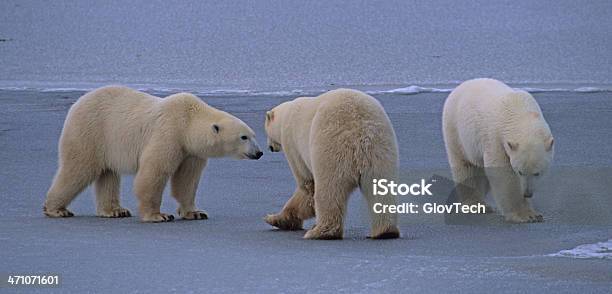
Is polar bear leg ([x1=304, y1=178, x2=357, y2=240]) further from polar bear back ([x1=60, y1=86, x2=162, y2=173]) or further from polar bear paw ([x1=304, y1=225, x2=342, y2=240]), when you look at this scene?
polar bear back ([x1=60, y1=86, x2=162, y2=173])

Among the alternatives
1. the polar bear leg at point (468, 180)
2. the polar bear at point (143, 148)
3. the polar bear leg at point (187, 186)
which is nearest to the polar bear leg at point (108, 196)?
the polar bear at point (143, 148)

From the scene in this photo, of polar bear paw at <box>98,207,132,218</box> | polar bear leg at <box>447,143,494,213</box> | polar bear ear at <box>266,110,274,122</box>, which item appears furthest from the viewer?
polar bear leg at <box>447,143,494,213</box>

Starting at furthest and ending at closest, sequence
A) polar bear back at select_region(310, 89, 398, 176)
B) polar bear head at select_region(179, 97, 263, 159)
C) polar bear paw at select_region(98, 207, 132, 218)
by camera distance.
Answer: polar bear paw at select_region(98, 207, 132, 218)
polar bear head at select_region(179, 97, 263, 159)
polar bear back at select_region(310, 89, 398, 176)

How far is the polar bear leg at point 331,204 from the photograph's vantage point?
13.8ft

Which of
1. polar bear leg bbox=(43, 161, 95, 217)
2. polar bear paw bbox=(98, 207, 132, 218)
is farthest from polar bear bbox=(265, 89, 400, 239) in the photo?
polar bear leg bbox=(43, 161, 95, 217)

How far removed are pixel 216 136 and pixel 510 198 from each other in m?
1.40

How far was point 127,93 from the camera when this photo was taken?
532 cm

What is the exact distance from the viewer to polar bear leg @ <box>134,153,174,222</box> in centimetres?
493

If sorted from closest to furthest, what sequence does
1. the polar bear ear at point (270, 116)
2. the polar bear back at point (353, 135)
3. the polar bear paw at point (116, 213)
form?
the polar bear back at point (353, 135) < the polar bear ear at point (270, 116) < the polar bear paw at point (116, 213)

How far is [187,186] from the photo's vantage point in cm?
511

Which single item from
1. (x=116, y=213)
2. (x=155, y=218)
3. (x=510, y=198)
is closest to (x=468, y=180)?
(x=510, y=198)

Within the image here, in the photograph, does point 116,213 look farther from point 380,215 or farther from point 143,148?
point 380,215

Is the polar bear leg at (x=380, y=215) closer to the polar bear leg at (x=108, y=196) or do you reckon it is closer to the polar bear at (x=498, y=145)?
the polar bear at (x=498, y=145)

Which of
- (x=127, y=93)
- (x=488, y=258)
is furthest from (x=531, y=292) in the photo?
(x=127, y=93)
